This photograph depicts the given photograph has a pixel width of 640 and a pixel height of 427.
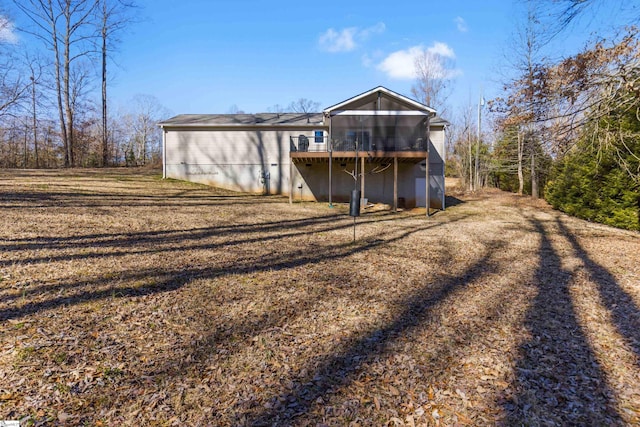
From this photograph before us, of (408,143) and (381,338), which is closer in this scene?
(381,338)

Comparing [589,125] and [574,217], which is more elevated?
[589,125]

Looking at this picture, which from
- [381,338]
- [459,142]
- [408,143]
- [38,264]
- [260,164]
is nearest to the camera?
[381,338]

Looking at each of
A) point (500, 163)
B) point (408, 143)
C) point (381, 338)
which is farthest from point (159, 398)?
point (500, 163)

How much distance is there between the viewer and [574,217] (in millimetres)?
14141

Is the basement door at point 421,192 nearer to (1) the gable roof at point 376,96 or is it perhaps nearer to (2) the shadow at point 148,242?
(1) the gable roof at point 376,96

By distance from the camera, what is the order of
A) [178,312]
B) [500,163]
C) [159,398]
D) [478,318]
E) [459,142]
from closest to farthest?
1. [159,398]
2. [178,312]
3. [478,318]
4. [500,163]
5. [459,142]

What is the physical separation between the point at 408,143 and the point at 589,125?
7891 millimetres

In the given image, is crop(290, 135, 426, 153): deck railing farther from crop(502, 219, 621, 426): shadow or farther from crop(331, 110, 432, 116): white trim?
crop(502, 219, 621, 426): shadow

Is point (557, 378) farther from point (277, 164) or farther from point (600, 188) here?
point (277, 164)

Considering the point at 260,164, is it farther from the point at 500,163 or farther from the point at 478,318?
the point at 500,163

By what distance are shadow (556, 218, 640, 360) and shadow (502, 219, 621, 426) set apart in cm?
47

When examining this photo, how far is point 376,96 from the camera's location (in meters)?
15.1

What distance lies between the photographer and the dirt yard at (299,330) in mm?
2732

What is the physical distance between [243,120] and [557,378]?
57.5ft
